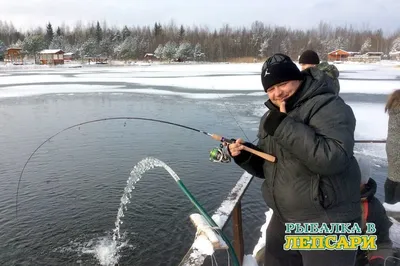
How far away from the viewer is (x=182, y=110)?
16812 mm

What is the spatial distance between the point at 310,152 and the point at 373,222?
1600 mm

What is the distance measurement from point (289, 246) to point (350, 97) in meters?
19.9

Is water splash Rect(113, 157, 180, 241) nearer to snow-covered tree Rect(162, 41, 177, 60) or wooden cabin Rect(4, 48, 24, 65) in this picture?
snow-covered tree Rect(162, 41, 177, 60)

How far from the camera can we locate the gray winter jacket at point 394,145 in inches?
145

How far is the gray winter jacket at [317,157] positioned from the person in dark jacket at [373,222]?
1039 millimetres

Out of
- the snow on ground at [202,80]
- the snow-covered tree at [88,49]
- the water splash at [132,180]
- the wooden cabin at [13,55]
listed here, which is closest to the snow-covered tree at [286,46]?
the snow-covered tree at [88,49]

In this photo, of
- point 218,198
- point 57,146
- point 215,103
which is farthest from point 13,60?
point 218,198

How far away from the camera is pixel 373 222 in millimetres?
3100

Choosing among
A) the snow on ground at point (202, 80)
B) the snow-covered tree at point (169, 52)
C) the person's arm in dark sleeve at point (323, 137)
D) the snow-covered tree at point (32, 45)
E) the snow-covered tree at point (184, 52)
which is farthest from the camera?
the snow-covered tree at point (184, 52)

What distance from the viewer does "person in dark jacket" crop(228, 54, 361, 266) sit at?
1980 mm

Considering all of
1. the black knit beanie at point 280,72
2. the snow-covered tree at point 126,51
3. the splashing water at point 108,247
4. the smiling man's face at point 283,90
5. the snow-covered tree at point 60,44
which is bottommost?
the splashing water at point 108,247

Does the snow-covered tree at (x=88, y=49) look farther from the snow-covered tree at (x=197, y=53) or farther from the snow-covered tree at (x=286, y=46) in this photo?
the snow-covered tree at (x=286, y=46)

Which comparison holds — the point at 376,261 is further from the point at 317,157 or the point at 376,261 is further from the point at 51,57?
the point at 51,57

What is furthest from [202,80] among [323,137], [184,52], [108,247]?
[184,52]
